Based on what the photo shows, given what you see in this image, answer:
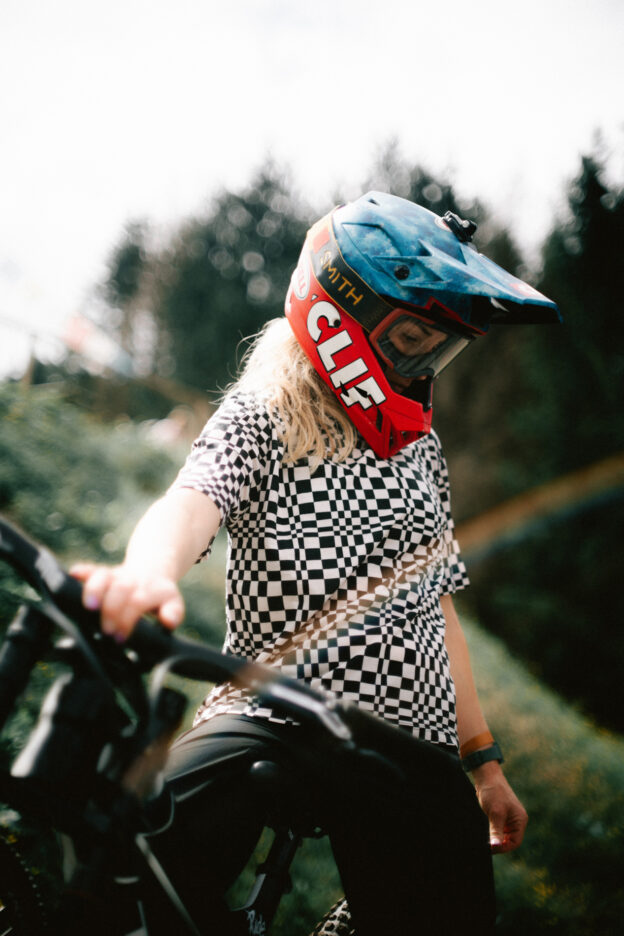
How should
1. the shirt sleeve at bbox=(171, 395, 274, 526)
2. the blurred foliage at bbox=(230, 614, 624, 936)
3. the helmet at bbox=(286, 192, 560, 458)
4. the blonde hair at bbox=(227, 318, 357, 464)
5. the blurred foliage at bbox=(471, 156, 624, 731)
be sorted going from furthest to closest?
the blurred foliage at bbox=(471, 156, 624, 731)
the blurred foliage at bbox=(230, 614, 624, 936)
the helmet at bbox=(286, 192, 560, 458)
the blonde hair at bbox=(227, 318, 357, 464)
the shirt sleeve at bbox=(171, 395, 274, 526)

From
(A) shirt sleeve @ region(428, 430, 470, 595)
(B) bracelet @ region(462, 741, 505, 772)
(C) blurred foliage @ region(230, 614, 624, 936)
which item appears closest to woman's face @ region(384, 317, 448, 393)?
(A) shirt sleeve @ region(428, 430, 470, 595)

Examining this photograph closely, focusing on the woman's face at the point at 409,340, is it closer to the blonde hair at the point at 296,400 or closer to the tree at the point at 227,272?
the blonde hair at the point at 296,400

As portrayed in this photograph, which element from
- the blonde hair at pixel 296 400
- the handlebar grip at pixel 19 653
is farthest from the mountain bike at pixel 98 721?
the blonde hair at pixel 296 400

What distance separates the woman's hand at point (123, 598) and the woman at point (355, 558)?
0.06m

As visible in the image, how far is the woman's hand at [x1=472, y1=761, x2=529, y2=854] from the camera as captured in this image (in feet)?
5.85

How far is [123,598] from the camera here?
816mm

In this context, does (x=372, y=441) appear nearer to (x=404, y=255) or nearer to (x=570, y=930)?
(x=404, y=255)

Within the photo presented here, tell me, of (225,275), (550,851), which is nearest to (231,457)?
(550,851)

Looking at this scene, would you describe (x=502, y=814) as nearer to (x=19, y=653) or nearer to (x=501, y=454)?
(x=19, y=653)

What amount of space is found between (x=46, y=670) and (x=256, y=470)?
2.02 metres

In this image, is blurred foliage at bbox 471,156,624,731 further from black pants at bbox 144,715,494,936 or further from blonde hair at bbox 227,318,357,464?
black pants at bbox 144,715,494,936

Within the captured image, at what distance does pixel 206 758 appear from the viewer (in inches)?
51.2

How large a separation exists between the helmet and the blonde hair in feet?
0.14

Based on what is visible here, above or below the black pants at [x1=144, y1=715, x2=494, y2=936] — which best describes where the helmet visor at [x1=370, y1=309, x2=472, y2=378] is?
above
